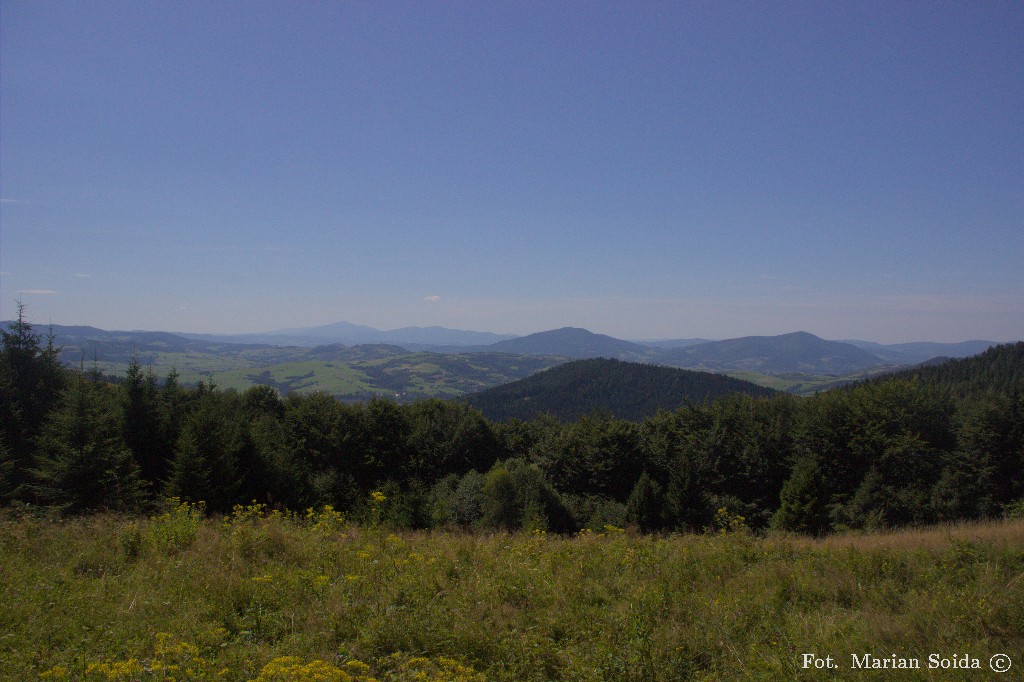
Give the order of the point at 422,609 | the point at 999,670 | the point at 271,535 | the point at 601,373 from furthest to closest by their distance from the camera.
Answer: the point at 601,373, the point at 271,535, the point at 422,609, the point at 999,670

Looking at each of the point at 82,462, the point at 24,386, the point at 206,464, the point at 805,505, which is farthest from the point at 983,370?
the point at 24,386

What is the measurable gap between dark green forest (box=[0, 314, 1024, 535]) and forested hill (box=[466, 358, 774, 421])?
253ft

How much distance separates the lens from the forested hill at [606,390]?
124 meters

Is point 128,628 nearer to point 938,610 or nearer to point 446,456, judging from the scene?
point 938,610

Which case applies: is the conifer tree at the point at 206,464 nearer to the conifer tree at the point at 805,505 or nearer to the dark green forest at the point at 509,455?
the dark green forest at the point at 509,455

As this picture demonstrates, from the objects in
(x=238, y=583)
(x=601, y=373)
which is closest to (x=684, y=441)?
(x=238, y=583)

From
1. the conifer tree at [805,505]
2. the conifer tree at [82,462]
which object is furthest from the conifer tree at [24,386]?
the conifer tree at [805,505]

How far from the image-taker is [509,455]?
4334 cm

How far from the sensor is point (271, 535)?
22.3ft

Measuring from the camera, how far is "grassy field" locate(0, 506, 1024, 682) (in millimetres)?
3934

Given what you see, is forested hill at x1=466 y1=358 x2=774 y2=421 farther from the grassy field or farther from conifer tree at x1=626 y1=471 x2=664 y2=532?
the grassy field

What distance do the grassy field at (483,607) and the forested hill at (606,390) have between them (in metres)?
110

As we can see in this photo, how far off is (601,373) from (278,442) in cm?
12387

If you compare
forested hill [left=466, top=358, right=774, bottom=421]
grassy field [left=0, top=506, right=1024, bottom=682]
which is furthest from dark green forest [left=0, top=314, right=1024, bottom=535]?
forested hill [left=466, top=358, right=774, bottom=421]
